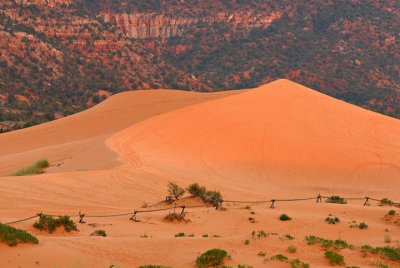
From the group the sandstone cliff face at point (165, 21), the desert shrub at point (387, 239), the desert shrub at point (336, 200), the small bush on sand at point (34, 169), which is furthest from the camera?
the sandstone cliff face at point (165, 21)

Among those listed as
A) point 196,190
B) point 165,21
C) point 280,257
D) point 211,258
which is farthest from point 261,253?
point 165,21

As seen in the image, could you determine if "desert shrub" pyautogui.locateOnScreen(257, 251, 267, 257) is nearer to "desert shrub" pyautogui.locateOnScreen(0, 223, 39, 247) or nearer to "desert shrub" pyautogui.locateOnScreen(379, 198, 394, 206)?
"desert shrub" pyautogui.locateOnScreen(0, 223, 39, 247)

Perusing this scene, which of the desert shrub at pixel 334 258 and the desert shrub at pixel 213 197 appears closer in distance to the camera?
the desert shrub at pixel 334 258

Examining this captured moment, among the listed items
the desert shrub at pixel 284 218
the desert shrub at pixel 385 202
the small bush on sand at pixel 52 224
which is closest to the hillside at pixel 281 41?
the desert shrub at pixel 385 202

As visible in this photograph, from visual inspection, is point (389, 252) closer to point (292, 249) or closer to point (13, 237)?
point (292, 249)

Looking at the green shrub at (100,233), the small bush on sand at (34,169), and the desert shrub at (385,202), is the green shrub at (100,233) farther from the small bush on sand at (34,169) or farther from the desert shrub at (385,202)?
the small bush on sand at (34,169)

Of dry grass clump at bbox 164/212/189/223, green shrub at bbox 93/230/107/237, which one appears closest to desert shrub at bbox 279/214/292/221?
dry grass clump at bbox 164/212/189/223
